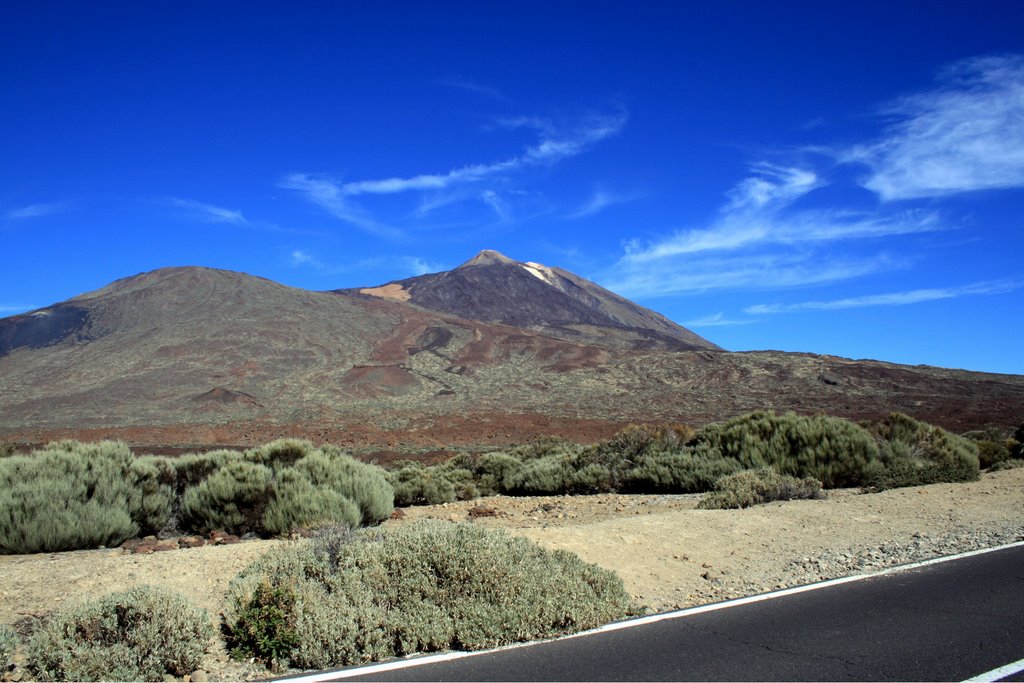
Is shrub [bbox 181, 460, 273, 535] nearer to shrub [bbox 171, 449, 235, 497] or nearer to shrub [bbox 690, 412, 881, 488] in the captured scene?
shrub [bbox 171, 449, 235, 497]

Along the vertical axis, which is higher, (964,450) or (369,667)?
(964,450)

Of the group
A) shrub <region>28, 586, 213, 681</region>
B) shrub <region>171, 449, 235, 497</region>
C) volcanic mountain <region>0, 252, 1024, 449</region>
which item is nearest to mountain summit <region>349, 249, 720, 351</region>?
volcanic mountain <region>0, 252, 1024, 449</region>

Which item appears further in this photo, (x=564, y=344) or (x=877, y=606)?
(x=564, y=344)

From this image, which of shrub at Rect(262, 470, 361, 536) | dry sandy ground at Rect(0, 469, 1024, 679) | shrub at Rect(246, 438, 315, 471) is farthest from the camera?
shrub at Rect(246, 438, 315, 471)

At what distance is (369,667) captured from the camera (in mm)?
4902

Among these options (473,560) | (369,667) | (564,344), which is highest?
(564,344)

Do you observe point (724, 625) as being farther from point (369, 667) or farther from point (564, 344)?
point (564, 344)

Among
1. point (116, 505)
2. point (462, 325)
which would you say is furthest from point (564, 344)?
point (116, 505)

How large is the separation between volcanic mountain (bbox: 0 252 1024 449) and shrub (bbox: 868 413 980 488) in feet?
71.4

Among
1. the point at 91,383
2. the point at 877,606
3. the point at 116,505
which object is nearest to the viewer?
the point at 877,606

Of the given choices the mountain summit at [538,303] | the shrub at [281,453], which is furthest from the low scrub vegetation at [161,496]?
the mountain summit at [538,303]

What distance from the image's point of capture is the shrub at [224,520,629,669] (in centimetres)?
518

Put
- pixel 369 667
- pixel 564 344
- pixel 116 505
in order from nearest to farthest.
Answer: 1. pixel 369 667
2. pixel 116 505
3. pixel 564 344

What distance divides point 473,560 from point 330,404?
5274cm
